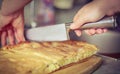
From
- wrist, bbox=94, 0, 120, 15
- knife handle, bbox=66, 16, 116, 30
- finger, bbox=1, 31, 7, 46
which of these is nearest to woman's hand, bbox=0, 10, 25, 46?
finger, bbox=1, 31, 7, 46

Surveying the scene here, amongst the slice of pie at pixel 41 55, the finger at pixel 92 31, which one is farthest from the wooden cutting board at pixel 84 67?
the finger at pixel 92 31

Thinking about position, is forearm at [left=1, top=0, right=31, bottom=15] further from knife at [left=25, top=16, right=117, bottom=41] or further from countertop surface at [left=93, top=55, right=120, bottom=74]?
countertop surface at [left=93, top=55, right=120, bottom=74]

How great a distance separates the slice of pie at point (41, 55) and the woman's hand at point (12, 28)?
3 cm

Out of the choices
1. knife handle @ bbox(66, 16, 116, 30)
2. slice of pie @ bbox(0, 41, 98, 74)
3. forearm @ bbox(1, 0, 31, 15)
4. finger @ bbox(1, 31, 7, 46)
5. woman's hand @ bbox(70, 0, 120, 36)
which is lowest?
slice of pie @ bbox(0, 41, 98, 74)

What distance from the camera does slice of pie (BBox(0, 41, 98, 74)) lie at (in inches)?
36.3

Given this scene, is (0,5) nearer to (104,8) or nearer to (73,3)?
(73,3)

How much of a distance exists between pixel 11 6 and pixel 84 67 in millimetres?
363

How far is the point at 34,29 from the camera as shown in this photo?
1015mm

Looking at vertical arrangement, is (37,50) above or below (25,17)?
below

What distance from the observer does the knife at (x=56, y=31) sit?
39.3 inches

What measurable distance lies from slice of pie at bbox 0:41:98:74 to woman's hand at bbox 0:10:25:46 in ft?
0.10

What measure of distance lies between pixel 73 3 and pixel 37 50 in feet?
0.77

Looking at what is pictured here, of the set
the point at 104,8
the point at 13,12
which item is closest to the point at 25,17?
the point at 13,12

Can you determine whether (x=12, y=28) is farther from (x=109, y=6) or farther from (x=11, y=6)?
(x=109, y=6)
